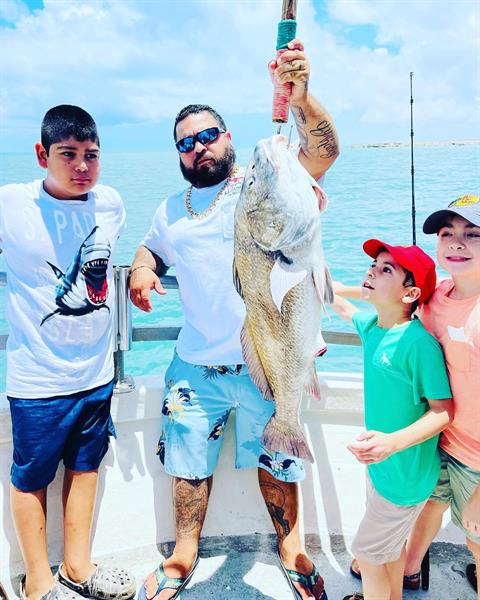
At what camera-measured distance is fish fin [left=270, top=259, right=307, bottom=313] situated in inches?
66.9

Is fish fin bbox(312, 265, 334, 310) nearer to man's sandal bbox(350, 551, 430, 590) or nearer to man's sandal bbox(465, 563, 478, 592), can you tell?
man's sandal bbox(350, 551, 430, 590)

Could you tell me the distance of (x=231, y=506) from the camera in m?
2.80

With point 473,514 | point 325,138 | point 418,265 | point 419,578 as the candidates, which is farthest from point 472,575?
point 325,138

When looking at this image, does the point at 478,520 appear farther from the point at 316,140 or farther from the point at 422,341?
the point at 316,140

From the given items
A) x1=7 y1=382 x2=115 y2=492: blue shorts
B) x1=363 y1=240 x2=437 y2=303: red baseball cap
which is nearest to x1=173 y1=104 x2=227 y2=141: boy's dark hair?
x1=363 y1=240 x2=437 y2=303: red baseball cap

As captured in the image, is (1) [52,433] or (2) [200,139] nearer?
(1) [52,433]

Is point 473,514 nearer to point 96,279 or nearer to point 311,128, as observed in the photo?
point 311,128

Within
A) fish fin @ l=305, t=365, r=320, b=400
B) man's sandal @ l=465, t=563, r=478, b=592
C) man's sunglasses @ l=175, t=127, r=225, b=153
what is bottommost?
man's sandal @ l=465, t=563, r=478, b=592

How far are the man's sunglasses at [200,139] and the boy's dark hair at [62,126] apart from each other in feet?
1.36

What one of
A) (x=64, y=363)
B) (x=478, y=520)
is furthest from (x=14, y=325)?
(x=478, y=520)

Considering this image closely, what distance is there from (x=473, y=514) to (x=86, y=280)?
178 centimetres

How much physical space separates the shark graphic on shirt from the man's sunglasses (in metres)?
0.53

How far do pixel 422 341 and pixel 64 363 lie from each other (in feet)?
4.73

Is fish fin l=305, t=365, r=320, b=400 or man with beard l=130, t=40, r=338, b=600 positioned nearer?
fish fin l=305, t=365, r=320, b=400
